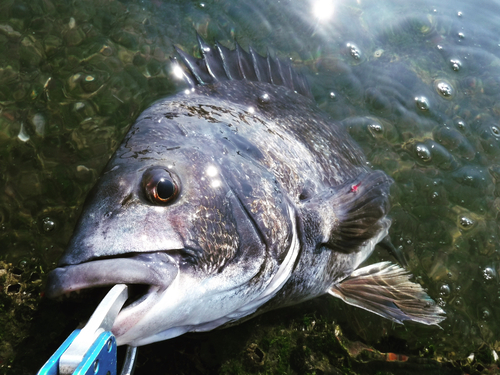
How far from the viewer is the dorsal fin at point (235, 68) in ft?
8.78

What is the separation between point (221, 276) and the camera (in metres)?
1.55

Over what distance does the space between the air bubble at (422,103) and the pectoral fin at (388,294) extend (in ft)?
6.19

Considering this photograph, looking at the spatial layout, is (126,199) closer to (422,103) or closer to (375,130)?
(375,130)

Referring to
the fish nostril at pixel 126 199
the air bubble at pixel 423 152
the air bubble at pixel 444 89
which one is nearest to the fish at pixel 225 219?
the fish nostril at pixel 126 199

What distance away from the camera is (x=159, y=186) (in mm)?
1493

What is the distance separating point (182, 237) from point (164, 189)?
0.19 metres

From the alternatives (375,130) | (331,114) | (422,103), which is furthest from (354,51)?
(375,130)

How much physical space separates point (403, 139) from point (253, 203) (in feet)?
7.87

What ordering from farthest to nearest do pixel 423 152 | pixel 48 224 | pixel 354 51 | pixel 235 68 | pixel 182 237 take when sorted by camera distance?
pixel 354 51 < pixel 423 152 < pixel 235 68 < pixel 48 224 < pixel 182 237

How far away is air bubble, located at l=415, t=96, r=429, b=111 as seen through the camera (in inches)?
152

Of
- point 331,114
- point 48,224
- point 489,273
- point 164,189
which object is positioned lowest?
point 48,224

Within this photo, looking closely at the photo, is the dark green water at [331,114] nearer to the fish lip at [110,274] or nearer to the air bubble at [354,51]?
the air bubble at [354,51]

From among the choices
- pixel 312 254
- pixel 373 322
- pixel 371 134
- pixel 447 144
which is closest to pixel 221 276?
pixel 312 254

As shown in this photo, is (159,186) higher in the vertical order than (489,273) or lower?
higher
